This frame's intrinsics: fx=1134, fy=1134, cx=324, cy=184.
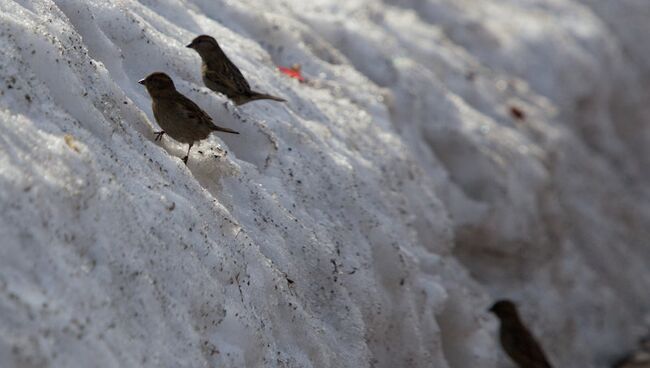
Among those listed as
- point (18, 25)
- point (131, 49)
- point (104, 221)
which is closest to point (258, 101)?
point (131, 49)

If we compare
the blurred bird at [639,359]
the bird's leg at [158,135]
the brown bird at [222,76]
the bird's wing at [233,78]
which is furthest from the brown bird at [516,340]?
the bird's leg at [158,135]

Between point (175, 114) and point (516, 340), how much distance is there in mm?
4604

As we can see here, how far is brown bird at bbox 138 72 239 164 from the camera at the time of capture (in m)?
5.99

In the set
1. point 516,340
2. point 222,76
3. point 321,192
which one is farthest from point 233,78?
point 516,340

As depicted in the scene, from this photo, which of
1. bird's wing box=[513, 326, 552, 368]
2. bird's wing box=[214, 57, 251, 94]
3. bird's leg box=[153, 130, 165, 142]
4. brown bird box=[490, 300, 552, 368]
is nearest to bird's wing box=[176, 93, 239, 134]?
bird's leg box=[153, 130, 165, 142]

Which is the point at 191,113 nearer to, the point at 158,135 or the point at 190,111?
the point at 190,111

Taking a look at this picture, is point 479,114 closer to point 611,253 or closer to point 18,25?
point 611,253

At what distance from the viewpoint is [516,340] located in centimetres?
955

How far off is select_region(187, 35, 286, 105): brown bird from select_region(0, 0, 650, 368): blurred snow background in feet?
0.31

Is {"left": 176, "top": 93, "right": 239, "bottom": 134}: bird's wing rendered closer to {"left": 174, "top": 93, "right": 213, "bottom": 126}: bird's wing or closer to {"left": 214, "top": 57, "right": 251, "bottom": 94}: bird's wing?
{"left": 174, "top": 93, "right": 213, "bottom": 126}: bird's wing

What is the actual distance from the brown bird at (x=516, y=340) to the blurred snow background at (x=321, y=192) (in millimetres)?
113

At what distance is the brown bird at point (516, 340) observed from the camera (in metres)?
9.42

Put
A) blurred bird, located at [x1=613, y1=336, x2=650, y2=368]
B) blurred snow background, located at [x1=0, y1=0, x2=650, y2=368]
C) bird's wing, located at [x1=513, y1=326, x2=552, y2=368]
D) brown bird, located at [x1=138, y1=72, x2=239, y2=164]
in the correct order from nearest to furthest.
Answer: blurred snow background, located at [x1=0, y1=0, x2=650, y2=368], brown bird, located at [x1=138, y1=72, x2=239, y2=164], bird's wing, located at [x1=513, y1=326, x2=552, y2=368], blurred bird, located at [x1=613, y1=336, x2=650, y2=368]

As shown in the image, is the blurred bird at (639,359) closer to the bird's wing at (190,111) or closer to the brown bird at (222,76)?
the brown bird at (222,76)
